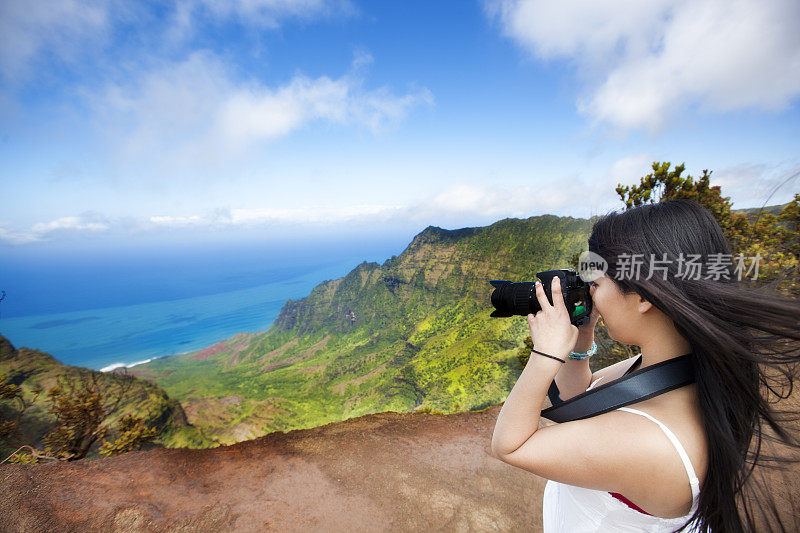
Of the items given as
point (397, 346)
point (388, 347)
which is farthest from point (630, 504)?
point (388, 347)

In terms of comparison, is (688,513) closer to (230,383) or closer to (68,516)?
(68,516)

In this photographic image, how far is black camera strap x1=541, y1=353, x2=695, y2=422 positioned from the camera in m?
1.07

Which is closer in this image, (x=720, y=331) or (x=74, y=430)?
(x=720, y=331)

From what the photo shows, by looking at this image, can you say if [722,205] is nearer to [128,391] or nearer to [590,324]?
[590,324]

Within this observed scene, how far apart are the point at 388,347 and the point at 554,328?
203 feet

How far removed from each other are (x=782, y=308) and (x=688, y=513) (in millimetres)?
747

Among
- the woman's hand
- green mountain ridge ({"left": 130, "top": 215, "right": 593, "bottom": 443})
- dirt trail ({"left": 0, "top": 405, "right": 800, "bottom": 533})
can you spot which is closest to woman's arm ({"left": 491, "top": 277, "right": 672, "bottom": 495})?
the woman's hand

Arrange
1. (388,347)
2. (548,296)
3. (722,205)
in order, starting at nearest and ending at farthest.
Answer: (548,296) → (722,205) → (388,347)

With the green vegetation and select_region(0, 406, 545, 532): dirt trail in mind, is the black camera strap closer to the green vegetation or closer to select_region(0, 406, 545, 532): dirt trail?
the green vegetation

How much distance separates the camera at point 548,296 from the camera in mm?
1369

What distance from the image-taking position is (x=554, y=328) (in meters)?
1.22

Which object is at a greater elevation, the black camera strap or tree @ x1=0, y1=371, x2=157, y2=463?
the black camera strap

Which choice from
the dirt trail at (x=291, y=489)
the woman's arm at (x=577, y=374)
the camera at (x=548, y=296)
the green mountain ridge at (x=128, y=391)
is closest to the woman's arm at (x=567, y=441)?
the camera at (x=548, y=296)

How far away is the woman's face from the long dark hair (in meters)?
0.04
